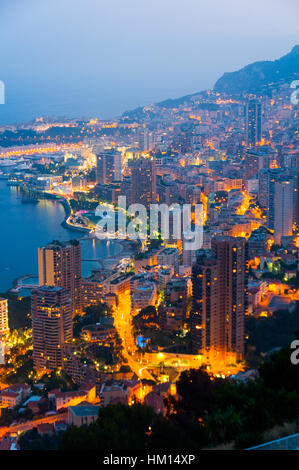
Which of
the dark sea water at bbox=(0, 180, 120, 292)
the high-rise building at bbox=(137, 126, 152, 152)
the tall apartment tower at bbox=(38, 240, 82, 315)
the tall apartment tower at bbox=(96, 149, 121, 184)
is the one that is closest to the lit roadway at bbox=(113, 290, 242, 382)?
the tall apartment tower at bbox=(38, 240, 82, 315)

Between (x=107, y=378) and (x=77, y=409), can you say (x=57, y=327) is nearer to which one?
(x=107, y=378)

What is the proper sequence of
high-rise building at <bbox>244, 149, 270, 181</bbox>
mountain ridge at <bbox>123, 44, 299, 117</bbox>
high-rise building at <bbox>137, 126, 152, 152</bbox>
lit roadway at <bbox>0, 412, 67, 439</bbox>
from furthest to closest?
mountain ridge at <bbox>123, 44, 299, 117</bbox>
high-rise building at <bbox>137, 126, 152, 152</bbox>
high-rise building at <bbox>244, 149, 270, 181</bbox>
lit roadway at <bbox>0, 412, 67, 439</bbox>

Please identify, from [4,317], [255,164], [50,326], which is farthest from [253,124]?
[50,326]

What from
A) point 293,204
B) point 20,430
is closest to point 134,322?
point 20,430

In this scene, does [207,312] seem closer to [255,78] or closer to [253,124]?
[253,124]

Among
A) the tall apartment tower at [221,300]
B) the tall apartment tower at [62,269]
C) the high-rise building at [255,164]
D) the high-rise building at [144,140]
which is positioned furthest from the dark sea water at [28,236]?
the high-rise building at [144,140]

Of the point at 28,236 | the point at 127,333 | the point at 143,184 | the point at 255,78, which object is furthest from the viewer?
the point at 255,78

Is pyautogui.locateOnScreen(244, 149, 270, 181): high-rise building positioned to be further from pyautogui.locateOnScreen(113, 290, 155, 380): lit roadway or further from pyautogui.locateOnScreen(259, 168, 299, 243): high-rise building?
pyautogui.locateOnScreen(113, 290, 155, 380): lit roadway
